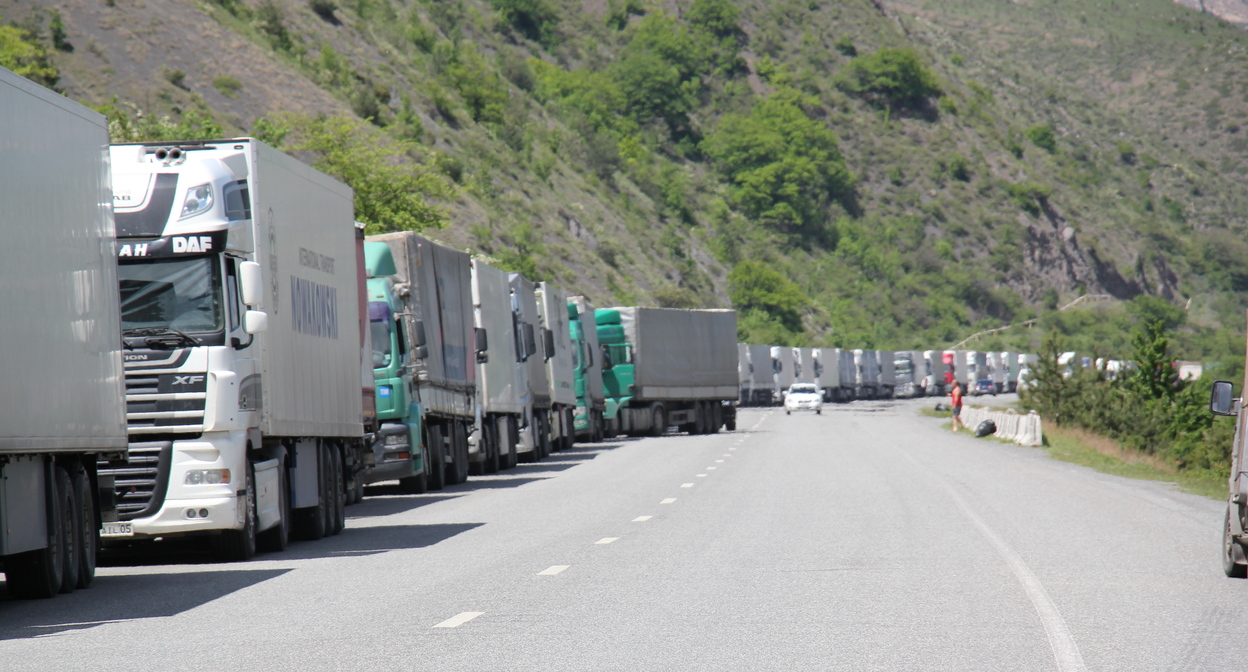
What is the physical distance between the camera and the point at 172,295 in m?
13.5

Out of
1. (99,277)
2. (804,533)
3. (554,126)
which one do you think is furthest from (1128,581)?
(554,126)

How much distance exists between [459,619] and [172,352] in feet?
15.1

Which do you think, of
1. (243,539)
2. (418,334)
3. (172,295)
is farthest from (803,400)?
(172,295)

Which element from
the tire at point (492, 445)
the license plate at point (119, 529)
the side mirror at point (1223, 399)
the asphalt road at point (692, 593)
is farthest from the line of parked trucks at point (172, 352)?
the side mirror at point (1223, 399)

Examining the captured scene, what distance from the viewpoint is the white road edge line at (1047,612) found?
8.12 metres

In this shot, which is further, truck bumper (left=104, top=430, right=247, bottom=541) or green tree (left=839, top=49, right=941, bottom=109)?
green tree (left=839, top=49, right=941, bottom=109)

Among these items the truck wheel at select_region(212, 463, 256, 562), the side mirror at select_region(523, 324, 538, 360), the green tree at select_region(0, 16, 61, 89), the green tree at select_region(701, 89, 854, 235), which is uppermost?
the green tree at select_region(701, 89, 854, 235)

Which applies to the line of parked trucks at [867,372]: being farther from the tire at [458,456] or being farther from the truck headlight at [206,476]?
the truck headlight at [206,476]

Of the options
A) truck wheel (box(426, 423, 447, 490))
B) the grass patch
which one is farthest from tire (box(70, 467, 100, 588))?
the grass patch

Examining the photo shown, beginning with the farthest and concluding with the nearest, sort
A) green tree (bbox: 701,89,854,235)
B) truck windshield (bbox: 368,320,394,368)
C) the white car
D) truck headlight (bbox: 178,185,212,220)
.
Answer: green tree (bbox: 701,89,854,235)
the white car
truck windshield (bbox: 368,320,394,368)
truck headlight (bbox: 178,185,212,220)

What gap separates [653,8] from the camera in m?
164

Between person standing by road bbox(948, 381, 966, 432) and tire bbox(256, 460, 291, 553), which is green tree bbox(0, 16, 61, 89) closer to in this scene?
person standing by road bbox(948, 381, 966, 432)

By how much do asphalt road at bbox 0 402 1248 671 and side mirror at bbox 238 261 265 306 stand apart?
2.19 meters

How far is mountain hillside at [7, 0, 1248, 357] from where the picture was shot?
71250mm
